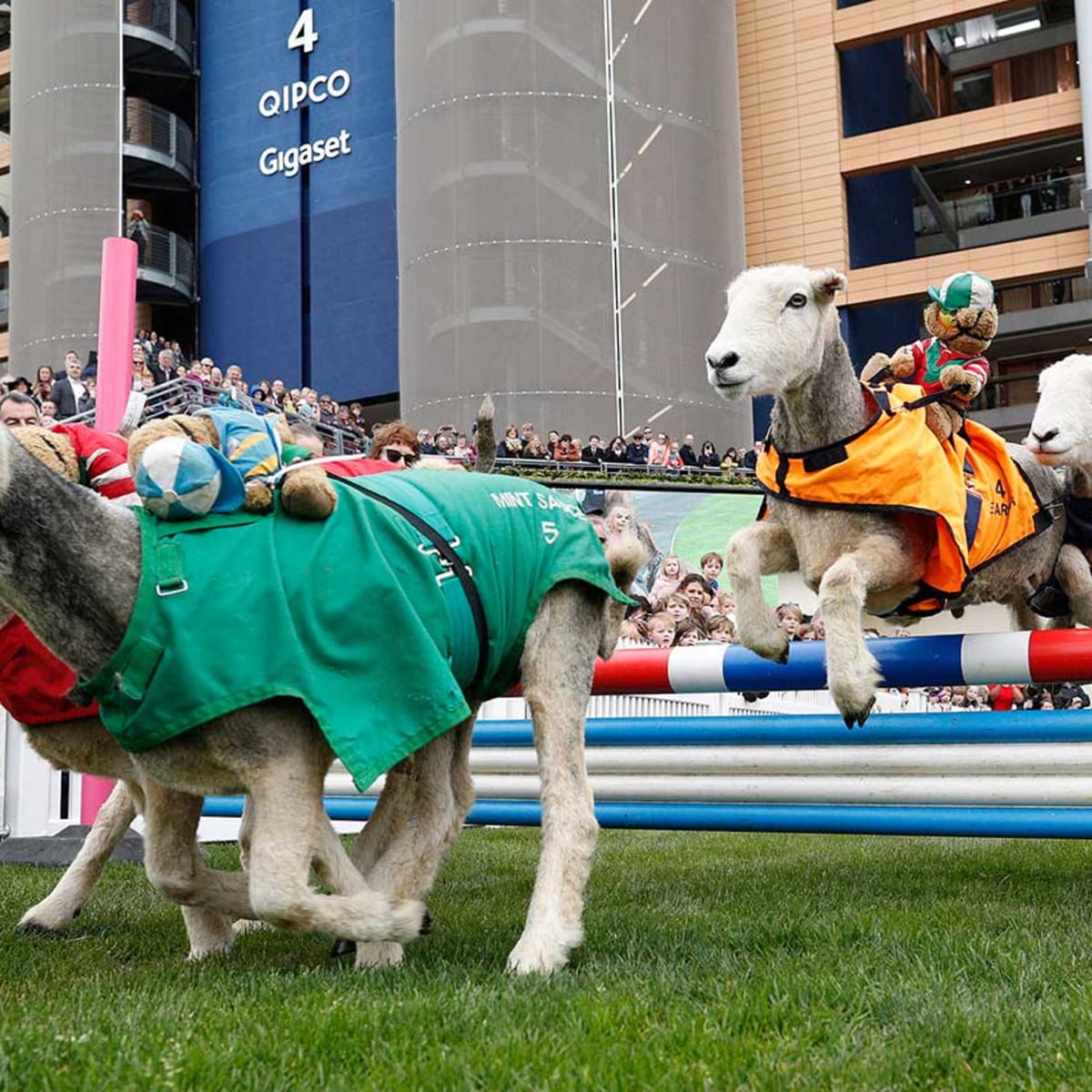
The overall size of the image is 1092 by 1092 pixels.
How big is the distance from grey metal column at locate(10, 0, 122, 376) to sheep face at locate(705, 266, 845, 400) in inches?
1095

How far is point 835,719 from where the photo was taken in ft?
18.3

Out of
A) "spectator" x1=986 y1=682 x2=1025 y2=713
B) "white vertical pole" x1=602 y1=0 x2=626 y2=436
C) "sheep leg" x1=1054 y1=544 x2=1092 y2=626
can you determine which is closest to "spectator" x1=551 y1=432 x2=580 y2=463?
"white vertical pole" x1=602 y1=0 x2=626 y2=436

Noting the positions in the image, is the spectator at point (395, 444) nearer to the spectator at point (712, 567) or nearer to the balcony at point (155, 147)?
the spectator at point (712, 567)

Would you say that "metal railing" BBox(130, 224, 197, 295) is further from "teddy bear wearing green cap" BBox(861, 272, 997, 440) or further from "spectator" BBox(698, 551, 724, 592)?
"teddy bear wearing green cap" BBox(861, 272, 997, 440)

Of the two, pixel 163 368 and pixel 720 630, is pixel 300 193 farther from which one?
pixel 720 630

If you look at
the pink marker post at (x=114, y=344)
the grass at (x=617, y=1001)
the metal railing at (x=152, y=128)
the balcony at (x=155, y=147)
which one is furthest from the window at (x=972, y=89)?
the grass at (x=617, y=1001)

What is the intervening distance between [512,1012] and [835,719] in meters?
2.69

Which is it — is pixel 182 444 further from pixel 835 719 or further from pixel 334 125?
pixel 334 125

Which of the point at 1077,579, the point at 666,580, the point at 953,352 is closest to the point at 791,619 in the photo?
the point at 666,580

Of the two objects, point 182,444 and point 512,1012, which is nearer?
point 512,1012

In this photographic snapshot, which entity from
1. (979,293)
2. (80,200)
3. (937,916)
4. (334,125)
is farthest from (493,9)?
(937,916)

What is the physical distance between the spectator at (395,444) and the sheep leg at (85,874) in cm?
191

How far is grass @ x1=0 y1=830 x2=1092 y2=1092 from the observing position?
2711 millimetres

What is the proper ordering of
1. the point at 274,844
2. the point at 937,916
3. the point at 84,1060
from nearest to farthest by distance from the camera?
the point at 84,1060 < the point at 274,844 < the point at 937,916
